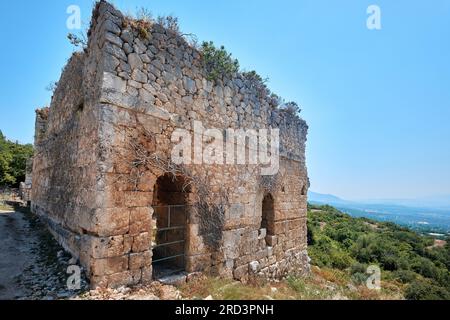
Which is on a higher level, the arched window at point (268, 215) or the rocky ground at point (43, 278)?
the arched window at point (268, 215)

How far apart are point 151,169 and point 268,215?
4561 millimetres

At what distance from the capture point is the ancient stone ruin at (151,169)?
4352 millimetres

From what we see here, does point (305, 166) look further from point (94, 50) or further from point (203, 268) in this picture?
point (94, 50)

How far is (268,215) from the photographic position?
8281 millimetres

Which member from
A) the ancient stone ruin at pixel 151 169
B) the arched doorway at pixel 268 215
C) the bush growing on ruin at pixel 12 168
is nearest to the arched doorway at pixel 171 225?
the ancient stone ruin at pixel 151 169

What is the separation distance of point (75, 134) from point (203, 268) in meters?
3.74

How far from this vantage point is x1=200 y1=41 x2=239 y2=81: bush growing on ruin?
20.6 feet

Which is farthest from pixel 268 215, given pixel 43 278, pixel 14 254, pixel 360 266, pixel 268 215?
pixel 360 266

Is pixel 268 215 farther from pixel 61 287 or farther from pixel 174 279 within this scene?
pixel 61 287

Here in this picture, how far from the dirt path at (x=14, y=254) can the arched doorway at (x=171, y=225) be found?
7.06ft

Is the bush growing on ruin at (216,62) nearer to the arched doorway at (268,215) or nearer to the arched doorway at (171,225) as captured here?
the arched doorway at (171,225)

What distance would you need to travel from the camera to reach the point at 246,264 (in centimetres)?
682

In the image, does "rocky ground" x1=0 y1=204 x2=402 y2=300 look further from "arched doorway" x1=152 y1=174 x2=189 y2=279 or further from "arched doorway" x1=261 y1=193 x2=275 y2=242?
"arched doorway" x1=261 y1=193 x2=275 y2=242

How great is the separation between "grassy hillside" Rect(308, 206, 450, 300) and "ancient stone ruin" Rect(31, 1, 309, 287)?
11.8m
